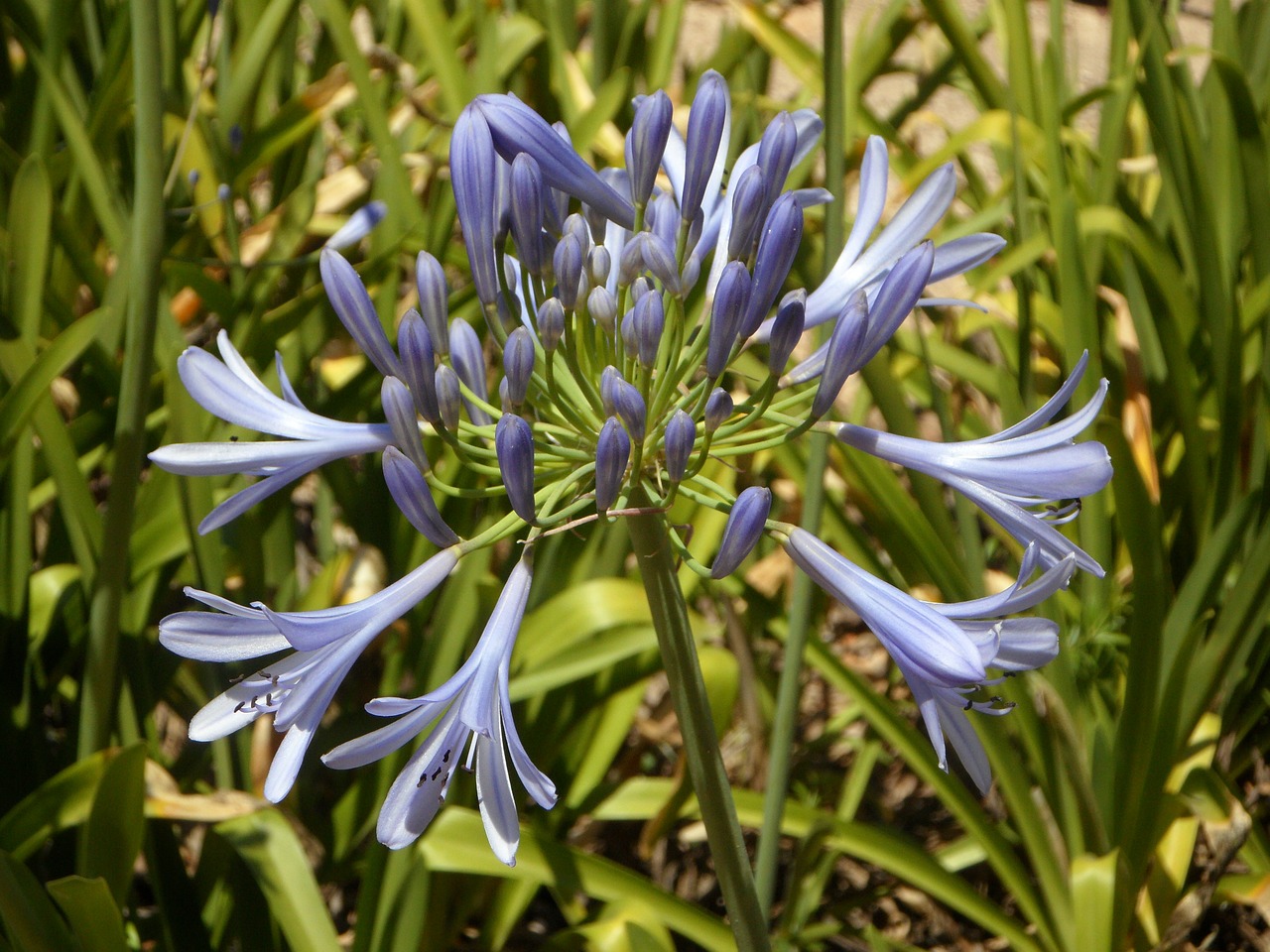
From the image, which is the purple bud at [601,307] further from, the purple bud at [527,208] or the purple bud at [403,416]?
the purple bud at [403,416]

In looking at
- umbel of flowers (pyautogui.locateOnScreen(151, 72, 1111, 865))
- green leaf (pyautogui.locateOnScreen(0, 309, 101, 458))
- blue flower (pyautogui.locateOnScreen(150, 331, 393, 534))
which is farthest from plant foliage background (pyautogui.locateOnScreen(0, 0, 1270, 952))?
blue flower (pyautogui.locateOnScreen(150, 331, 393, 534))

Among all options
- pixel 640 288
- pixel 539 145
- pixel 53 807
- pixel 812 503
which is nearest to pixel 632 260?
pixel 640 288

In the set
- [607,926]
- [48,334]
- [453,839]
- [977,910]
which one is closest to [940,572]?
[977,910]

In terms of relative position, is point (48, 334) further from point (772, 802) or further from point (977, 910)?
point (977, 910)

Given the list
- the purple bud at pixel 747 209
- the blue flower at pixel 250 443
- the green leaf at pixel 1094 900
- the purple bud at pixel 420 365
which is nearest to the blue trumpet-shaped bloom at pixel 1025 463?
the purple bud at pixel 747 209

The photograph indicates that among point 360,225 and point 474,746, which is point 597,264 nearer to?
point 474,746

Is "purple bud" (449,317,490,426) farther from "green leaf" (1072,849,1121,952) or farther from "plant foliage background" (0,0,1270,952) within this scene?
"green leaf" (1072,849,1121,952)
